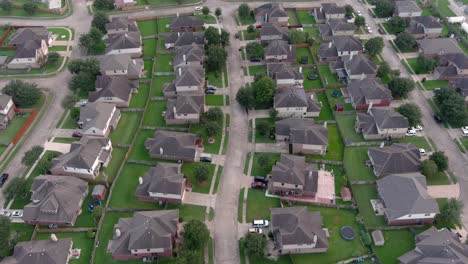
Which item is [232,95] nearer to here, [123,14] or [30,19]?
[123,14]

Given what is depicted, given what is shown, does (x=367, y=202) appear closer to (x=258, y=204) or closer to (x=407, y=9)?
(x=258, y=204)

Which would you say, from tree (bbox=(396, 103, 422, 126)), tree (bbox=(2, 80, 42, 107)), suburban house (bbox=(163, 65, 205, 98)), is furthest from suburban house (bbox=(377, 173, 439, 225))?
tree (bbox=(2, 80, 42, 107))

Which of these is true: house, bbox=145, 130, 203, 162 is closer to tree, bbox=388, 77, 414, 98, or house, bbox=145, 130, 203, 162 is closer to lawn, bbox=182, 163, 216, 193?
lawn, bbox=182, 163, 216, 193

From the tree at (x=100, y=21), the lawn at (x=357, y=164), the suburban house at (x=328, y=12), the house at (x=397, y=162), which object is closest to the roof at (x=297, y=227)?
the lawn at (x=357, y=164)

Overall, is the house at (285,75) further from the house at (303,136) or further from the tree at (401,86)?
the tree at (401,86)

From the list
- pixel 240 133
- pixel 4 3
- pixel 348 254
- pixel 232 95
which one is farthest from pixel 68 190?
pixel 4 3

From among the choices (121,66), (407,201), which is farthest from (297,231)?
(121,66)

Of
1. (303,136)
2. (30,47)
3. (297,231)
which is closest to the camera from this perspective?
(297,231)
